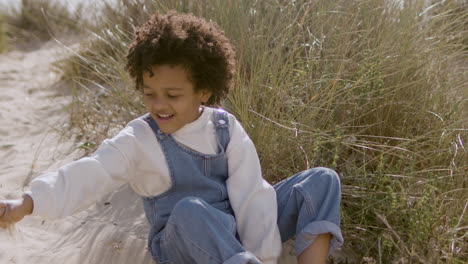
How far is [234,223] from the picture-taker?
2.07m

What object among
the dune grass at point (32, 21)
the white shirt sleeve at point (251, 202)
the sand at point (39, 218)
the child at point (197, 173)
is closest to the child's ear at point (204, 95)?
the child at point (197, 173)

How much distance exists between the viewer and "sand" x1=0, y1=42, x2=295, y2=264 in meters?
2.54

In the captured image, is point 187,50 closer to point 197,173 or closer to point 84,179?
point 197,173

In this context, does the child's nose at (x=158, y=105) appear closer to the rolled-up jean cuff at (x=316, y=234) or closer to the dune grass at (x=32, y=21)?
the rolled-up jean cuff at (x=316, y=234)

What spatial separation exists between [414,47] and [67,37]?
10.4 feet

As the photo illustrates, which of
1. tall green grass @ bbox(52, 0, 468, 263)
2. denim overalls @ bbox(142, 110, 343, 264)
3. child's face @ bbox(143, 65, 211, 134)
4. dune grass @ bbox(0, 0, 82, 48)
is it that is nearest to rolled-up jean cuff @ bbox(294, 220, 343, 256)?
denim overalls @ bbox(142, 110, 343, 264)

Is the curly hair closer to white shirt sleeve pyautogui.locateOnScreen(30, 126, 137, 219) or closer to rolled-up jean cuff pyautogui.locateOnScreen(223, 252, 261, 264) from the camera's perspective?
white shirt sleeve pyautogui.locateOnScreen(30, 126, 137, 219)

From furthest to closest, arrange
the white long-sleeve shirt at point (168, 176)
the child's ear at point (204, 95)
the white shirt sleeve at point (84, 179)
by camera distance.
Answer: the child's ear at point (204, 95) → the white long-sleeve shirt at point (168, 176) → the white shirt sleeve at point (84, 179)

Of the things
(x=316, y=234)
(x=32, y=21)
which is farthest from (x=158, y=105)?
(x=32, y=21)

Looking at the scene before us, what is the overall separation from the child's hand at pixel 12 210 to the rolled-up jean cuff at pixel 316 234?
89cm

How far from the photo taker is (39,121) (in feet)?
13.1

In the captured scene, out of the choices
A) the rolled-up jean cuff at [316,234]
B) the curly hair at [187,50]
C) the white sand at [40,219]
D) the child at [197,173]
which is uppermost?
the curly hair at [187,50]

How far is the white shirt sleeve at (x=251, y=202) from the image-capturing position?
216 centimetres

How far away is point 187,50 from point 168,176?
0.41 metres
